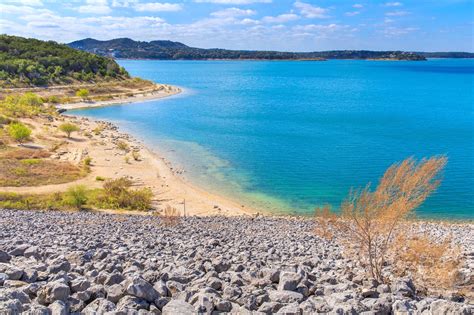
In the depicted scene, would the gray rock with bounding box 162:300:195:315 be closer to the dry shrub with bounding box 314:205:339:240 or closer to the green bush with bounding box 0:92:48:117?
the dry shrub with bounding box 314:205:339:240

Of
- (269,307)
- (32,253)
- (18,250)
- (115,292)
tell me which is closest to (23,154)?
(18,250)

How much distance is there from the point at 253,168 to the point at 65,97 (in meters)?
65.2

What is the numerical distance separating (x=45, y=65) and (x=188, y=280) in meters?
118

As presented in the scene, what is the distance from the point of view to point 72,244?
14391 millimetres

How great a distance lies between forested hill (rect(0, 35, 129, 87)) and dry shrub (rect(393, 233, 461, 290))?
325ft

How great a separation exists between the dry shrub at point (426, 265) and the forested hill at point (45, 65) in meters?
99.2

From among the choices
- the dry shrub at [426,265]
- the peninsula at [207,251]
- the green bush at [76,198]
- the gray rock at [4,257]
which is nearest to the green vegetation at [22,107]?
the peninsula at [207,251]

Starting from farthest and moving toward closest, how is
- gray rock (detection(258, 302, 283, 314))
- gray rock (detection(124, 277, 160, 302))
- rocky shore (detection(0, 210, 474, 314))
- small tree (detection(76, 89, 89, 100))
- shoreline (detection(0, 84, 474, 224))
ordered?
small tree (detection(76, 89, 89, 100)) < shoreline (detection(0, 84, 474, 224)) < gray rock (detection(124, 277, 160, 302)) < gray rock (detection(258, 302, 283, 314)) < rocky shore (detection(0, 210, 474, 314))

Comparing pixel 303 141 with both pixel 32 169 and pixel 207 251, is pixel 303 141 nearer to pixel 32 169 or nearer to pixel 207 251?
pixel 32 169

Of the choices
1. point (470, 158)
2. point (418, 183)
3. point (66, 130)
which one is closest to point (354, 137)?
point (470, 158)

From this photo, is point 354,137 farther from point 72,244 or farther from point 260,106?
point 72,244

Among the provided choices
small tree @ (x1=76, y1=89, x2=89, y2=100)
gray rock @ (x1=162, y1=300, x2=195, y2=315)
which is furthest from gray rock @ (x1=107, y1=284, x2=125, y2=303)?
small tree @ (x1=76, y1=89, x2=89, y2=100)

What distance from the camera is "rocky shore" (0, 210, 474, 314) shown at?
310 inches

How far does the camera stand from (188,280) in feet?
32.0
